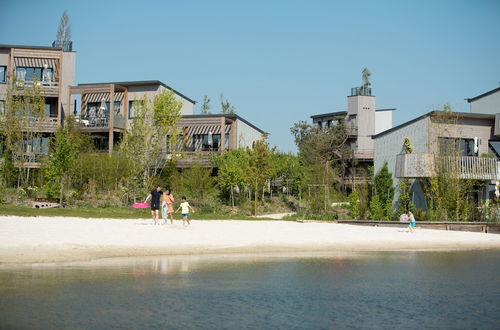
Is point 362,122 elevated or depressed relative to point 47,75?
depressed

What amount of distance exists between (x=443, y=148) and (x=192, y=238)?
19.9m

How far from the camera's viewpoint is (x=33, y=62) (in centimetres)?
5878

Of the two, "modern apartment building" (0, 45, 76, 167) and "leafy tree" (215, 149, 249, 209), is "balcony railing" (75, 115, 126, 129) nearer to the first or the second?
"modern apartment building" (0, 45, 76, 167)

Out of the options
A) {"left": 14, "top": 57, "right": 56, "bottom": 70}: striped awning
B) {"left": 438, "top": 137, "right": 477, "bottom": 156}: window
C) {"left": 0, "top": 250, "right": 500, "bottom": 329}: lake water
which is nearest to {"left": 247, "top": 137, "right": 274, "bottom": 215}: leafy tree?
{"left": 438, "top": 137, "right": 477, "bottom": 156}: window

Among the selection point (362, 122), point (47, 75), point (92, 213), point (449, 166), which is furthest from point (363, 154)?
point (92, 213)

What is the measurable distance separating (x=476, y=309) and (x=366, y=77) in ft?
192

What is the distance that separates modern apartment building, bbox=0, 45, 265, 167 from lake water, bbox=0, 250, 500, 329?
115ft

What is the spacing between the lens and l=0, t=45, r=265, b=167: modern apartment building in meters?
58.3

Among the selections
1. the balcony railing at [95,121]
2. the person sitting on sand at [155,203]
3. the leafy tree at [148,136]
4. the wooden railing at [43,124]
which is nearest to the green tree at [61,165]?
the leafy tree at [148,136]

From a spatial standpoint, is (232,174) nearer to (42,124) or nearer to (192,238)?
(192,238)

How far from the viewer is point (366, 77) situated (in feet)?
241

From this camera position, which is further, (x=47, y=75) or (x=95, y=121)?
(x=95, y=121)

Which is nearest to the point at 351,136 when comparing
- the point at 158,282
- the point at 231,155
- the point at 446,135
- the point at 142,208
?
the point at 231,155

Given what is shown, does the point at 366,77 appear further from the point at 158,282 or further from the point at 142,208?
the point at 158,282
